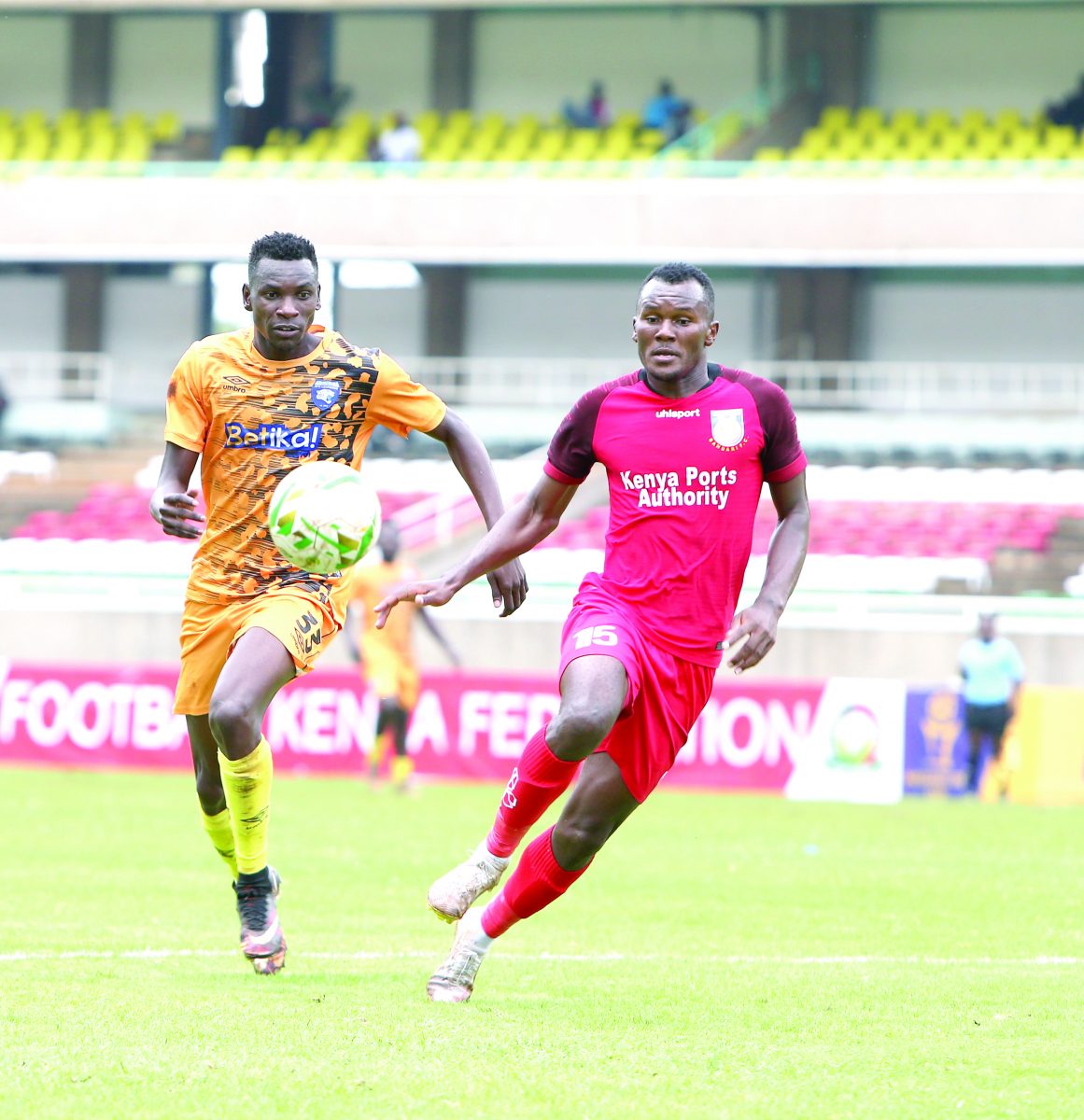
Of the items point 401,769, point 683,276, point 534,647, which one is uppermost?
point 683,276

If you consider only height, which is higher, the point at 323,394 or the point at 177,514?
the point at 323,394

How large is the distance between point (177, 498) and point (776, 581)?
205 centimetres

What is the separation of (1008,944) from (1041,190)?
70.7 feet

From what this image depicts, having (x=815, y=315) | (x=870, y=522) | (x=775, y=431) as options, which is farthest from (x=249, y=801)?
(x=815, y=315)

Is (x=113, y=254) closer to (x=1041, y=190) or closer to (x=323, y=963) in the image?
(x=1041, y=190)

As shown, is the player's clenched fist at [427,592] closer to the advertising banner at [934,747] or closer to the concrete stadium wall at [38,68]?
the advertising banner at [934,747]

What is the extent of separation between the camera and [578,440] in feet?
21.8

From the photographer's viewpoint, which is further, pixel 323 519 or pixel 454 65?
pixel 454 65

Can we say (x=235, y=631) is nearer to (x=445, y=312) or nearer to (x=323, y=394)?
(x=323, y=394)

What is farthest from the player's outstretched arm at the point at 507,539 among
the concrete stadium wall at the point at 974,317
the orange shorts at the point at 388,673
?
the concrete stadium wall at the point at 974,317

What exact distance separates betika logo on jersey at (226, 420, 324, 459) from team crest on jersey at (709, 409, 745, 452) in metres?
1.51

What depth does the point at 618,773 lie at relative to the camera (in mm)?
6328

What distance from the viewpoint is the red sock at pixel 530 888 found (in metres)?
6.37

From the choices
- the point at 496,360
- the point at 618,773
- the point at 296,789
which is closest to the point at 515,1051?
the point at 618,773
